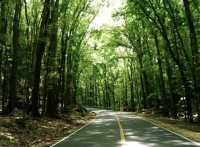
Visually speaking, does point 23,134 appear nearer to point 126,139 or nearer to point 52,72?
point 126,139

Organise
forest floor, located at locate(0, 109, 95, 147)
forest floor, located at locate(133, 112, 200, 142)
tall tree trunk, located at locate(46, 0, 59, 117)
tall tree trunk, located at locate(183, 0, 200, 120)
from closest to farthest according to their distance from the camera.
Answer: forest floor, located at locate(0, 109, 95, 147) → forest floor, located at locate(133, 112, 200, 142) → tall tree trunk, located at locate(183, 0, 200, 120) → tall tree trunk, located at locate(46, 0, 59, 117)

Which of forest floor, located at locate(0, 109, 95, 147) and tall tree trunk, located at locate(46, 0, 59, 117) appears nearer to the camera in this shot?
forest floor, located at locate(0, 109, 95, 147)

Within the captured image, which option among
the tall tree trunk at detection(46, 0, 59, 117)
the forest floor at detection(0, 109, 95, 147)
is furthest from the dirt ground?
the tall tree trunk at detection(46, 0, 59, 117)

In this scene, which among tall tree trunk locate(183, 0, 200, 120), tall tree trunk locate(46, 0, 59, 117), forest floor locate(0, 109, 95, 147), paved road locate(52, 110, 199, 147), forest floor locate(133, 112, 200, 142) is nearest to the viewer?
paved road locate(52, 110, 199, 147)

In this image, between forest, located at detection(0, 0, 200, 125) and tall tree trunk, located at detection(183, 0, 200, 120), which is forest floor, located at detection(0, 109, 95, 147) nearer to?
forest, located at detection(0, 0, 200, 125)

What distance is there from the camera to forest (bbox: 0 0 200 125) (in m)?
24.9

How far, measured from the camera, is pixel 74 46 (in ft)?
147

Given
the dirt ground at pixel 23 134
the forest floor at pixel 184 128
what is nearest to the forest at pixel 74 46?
the forest floor at pixel 184 128

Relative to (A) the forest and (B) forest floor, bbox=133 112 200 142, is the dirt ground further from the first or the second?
(B) forest floor, bbox=133 112 200 142

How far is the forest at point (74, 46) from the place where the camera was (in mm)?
24906

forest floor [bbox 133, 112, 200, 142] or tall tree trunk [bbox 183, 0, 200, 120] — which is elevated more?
tall tree trunk [bbox 183, 0, 200, 120]

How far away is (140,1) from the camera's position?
32.0 m

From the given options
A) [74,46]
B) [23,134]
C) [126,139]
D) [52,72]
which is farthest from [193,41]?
[74,46]

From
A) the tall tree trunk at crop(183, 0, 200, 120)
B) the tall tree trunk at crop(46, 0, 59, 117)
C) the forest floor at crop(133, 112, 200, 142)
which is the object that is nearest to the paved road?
the forest floor at crop(133, 112, 200, 142)
